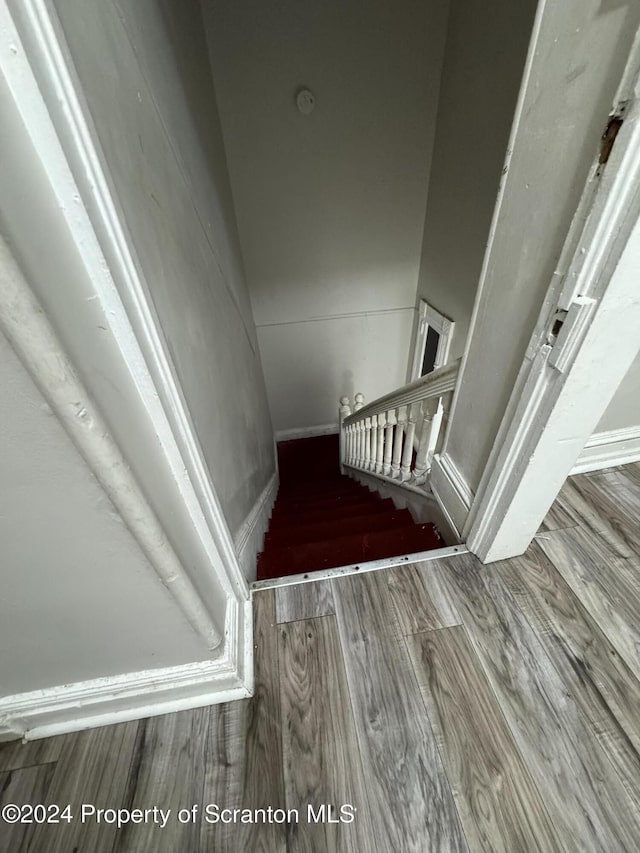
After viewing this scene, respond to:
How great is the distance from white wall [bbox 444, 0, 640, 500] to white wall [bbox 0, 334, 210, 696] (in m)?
0.94

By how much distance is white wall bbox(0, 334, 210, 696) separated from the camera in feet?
1.57

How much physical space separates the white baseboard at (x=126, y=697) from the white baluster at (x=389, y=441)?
113 centimetres

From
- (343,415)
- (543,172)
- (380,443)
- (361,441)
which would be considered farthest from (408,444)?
(543,172)

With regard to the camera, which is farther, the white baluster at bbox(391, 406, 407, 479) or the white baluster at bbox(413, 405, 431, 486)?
the white baluster at bbox(391, 406, 407, 479)

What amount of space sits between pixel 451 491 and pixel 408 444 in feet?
1.37

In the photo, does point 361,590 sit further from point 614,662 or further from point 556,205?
point 556,205

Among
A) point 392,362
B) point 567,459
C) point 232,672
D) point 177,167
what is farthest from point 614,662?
point 392,362

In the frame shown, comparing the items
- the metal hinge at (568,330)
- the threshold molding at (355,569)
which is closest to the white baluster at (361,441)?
the threshold molding at (355,569)

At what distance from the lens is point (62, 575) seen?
2.09 feet

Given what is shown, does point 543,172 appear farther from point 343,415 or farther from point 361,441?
point 343,415

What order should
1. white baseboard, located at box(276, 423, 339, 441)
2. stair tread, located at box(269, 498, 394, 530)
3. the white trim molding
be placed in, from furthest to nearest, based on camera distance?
white baseboard, located at box(276, 423, 339, 441), stair tread, located at box(269, 498, 394, 530), the white trim molding

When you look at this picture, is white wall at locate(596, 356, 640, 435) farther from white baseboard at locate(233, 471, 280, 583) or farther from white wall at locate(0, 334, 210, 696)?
white wall at locate(0, 334, 210, 696)

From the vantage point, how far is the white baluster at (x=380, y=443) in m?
1.81

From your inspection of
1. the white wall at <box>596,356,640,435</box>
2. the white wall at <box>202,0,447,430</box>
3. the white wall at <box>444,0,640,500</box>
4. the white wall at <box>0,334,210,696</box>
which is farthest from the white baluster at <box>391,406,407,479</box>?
the white wall at <box>202,0,447,430</box>
